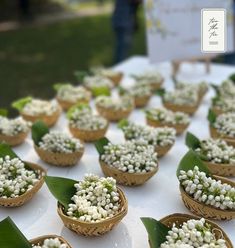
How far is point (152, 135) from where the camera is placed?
198 cm

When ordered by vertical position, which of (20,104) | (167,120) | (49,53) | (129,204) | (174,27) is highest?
(174,27)

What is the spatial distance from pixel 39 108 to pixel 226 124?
1.07 meters

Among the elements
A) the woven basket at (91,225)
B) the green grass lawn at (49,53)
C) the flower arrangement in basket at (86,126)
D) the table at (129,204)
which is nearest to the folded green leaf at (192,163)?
the table at (129,204)

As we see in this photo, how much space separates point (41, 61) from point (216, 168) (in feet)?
17.0

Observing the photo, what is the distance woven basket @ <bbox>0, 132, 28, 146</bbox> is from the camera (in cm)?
200

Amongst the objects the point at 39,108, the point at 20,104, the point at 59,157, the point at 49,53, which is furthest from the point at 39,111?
the point at 49,53

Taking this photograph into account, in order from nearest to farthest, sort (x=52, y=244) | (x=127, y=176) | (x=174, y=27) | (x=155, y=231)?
(x=52, y=244), (x=155, y=231), (x=127, y=176), (x=174, y=27)

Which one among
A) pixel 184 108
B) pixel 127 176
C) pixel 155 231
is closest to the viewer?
pixel 155 231

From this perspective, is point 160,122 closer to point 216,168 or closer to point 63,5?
point 216,168

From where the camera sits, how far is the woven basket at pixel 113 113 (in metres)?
2.40

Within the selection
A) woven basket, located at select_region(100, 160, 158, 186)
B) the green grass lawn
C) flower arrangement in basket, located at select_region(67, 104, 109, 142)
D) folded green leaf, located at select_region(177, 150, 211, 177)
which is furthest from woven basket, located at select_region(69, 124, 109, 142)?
the green grass lawn

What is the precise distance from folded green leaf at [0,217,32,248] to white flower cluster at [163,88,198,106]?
60.6 inches

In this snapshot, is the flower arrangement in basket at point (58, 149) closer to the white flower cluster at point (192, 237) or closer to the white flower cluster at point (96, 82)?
the white flower cluster at point (192, 237)

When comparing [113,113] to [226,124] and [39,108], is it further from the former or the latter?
[226,124]
